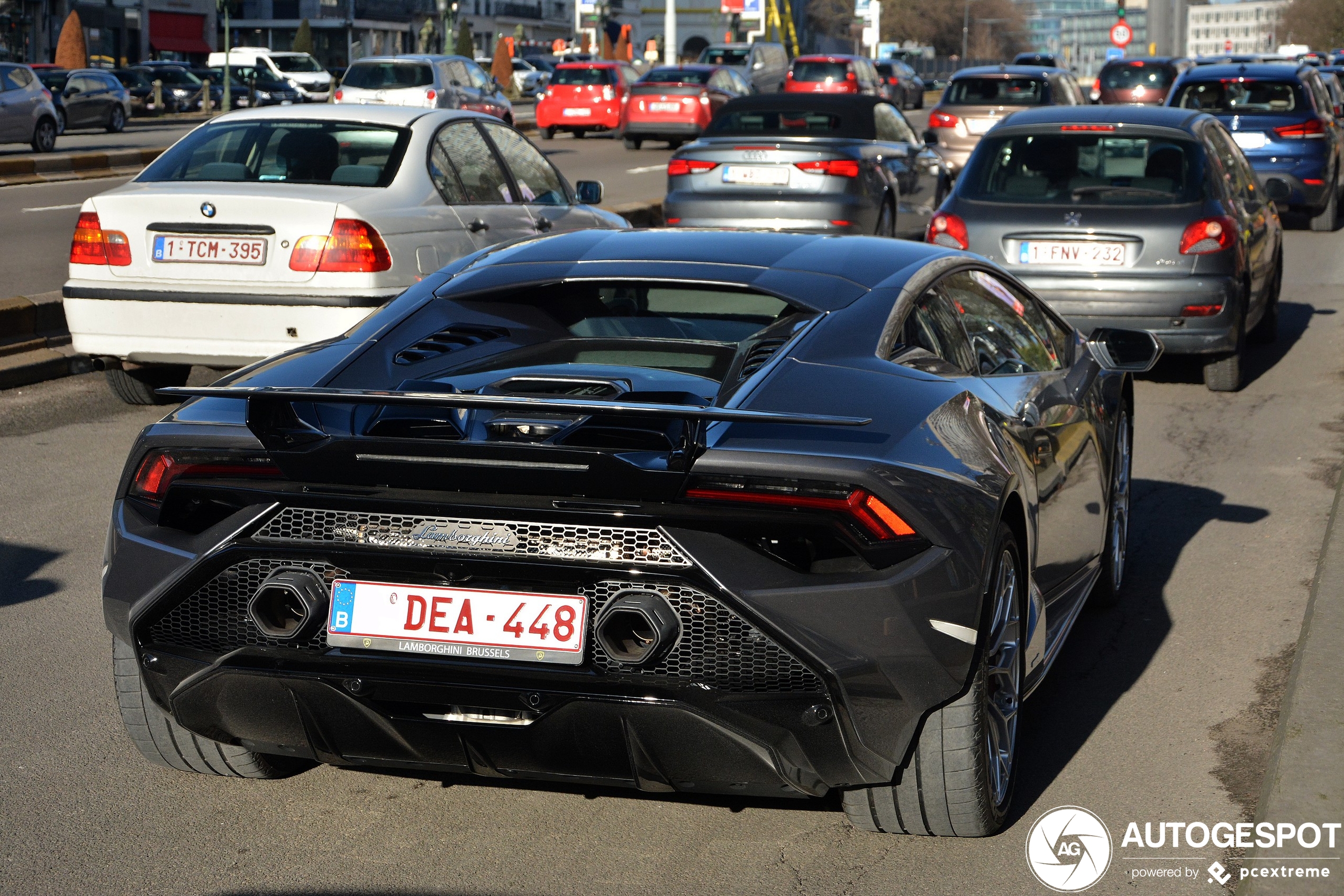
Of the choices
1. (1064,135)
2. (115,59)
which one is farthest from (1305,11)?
(1064,135)

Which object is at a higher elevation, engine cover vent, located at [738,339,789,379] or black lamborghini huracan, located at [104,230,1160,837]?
engine cover vent, located at [738,339,789,379]

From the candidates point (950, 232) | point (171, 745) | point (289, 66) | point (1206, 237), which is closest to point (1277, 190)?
point (1206, 237)

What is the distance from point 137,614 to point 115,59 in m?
69.6

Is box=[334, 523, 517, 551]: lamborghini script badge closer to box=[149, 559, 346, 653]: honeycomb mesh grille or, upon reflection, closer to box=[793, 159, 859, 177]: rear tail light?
box=[149, 559, 346, 653]: honeycomb mesh grille

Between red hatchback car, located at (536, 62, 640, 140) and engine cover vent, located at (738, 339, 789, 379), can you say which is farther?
red hatchback car, located at (536, 62, 640, 140)

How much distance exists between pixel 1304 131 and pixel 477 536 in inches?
725

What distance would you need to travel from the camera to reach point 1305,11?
129500mm

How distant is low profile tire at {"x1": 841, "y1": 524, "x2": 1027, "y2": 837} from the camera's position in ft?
11.3

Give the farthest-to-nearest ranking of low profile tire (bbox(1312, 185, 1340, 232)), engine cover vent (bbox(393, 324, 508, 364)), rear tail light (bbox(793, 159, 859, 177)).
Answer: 1. low profile tire (bbox(1312, 185, 1340, 232))
2. rear tail light (bbox(793, 159, 859, 177))
3. engine cover vent (bbox(393, 324, 508, 364))

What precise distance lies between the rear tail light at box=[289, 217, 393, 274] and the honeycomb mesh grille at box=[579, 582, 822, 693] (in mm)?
5259

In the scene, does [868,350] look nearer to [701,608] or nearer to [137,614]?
[701,608]

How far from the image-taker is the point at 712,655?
10.5 ft

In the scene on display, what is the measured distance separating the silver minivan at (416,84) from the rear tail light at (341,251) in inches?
818

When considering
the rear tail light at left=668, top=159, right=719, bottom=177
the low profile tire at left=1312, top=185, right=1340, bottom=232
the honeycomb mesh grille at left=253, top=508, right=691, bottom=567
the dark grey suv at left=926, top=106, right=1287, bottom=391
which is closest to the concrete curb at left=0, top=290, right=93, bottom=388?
the dark grey suv at left=926, top=106, right=1287, bottom=391
